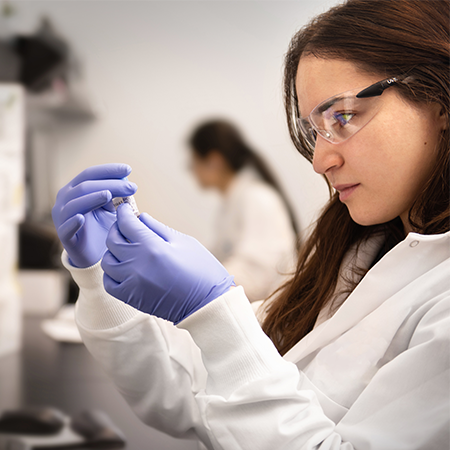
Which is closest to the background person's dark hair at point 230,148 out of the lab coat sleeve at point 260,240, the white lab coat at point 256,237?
the white lab coat at point 256,237

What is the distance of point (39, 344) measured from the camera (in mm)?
1895

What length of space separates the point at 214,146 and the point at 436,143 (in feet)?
8.04

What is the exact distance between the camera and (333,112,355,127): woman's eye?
72 cm

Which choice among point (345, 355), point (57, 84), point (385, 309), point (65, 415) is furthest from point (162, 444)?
point (57, 84)

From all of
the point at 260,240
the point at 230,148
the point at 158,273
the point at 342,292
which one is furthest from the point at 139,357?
the point at 230,148

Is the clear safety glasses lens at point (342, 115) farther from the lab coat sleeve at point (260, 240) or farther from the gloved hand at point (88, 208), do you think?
the lab coat sleeve at point (260, 240)

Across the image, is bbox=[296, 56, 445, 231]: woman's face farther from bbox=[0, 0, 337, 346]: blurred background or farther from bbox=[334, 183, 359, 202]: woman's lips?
bbox=[0, 0, 337, 346]: blurred background

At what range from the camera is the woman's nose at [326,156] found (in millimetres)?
756

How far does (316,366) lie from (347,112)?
0.47 metres

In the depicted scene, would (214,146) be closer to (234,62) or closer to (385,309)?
(234,62)

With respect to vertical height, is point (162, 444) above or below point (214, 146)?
below

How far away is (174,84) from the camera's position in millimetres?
3340

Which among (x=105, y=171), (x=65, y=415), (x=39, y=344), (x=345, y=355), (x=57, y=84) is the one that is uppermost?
(x=57, y=84)

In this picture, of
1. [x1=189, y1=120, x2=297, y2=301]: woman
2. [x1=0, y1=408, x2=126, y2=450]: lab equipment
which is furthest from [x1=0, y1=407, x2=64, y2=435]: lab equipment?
[x1=189, y1=120, x2=297, y2=301]: woman
